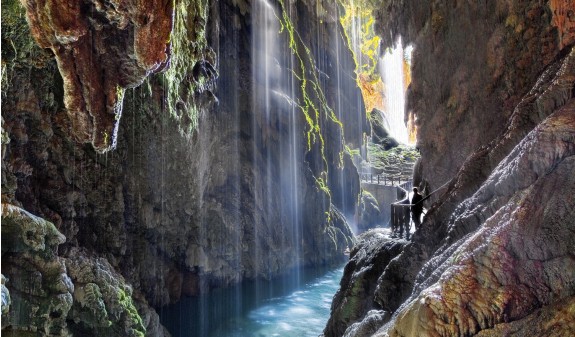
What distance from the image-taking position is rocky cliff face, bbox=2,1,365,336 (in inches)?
313

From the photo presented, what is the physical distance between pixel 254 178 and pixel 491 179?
15605 mm

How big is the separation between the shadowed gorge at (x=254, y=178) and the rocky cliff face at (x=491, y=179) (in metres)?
0.02

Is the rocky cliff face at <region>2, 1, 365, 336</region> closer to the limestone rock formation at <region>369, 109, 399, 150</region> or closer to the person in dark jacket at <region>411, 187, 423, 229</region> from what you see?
the person in dark jacket at <region>411, 187, 423, 229</region>

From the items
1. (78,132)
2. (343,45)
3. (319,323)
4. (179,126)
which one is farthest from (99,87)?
(343,45)

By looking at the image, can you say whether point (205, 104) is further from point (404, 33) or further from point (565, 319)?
point (565, 319)

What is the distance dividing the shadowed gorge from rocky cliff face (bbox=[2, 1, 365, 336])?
0.19 ft

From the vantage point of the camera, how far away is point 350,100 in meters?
33.2

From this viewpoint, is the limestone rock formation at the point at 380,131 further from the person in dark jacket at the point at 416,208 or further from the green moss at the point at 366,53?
the person in dark jacket at the point at 416,208

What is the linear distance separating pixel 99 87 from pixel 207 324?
10.8m

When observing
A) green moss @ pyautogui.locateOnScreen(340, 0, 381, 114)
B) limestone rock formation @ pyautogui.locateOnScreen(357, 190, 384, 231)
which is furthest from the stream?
A: green moss @ pyautogui.locateOnScreen(340, 0, 381, 114)

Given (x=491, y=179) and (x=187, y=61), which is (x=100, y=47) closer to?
(x=187, y=61)

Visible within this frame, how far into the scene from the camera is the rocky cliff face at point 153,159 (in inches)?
313

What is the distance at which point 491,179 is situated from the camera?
16.3 feet

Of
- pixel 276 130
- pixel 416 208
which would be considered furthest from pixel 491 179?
pixel 276 130
